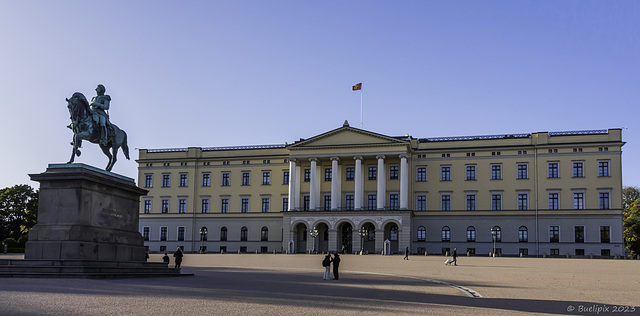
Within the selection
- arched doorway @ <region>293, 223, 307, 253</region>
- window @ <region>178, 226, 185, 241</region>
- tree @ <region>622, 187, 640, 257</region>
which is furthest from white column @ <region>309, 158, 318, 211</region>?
tree @ <region>622, 187, 640, 257</region>

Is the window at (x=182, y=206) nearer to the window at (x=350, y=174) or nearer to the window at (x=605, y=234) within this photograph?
the window at (x=350, y=174)

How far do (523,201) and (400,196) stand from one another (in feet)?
44.1

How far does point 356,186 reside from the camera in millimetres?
72188

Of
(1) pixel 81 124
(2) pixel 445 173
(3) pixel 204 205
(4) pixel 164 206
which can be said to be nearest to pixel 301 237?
(3) pixel 204 205

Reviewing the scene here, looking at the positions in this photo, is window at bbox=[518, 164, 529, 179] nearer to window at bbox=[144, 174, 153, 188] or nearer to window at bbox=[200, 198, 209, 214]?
window at bbox=[200, 198, 209, 214]

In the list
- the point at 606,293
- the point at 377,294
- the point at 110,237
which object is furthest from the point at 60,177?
the point at 606,293

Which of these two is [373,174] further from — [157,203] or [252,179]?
[157,203]

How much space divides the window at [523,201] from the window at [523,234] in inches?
82.3

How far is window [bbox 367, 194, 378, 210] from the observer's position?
73.4m

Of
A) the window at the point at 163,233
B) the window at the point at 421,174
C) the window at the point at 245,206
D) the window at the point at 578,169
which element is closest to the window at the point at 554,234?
the window at the point at 578,169

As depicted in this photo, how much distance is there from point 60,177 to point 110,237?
8.88 feet

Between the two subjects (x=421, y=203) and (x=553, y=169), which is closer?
(x=553, y=169)

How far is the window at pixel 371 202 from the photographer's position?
73394mm

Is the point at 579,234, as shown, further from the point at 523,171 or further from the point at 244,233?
the point at 244,233
